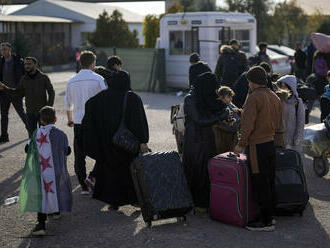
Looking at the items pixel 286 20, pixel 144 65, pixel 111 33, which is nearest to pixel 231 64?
pixel 144 65

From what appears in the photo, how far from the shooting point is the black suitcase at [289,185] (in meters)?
7.00

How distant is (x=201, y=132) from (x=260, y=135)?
0.82m

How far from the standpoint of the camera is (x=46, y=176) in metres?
6.82

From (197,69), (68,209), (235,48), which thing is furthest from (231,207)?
(235,48)

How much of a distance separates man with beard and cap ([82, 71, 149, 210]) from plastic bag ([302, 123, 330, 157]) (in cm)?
299

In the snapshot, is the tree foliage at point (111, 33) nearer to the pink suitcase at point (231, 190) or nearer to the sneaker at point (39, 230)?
the pink suitcase at point (231, 190)

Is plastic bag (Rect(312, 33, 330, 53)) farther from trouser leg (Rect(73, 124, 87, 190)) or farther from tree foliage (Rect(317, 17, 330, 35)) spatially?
tree foliage (Rect(317, 17, 330, 35))

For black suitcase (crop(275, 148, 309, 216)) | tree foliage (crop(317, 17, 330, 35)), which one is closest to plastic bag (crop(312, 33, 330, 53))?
black suitcase (crop(275, 148, 309, 216))

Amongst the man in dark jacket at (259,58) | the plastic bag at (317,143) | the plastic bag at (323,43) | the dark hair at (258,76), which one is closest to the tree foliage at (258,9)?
the man in dark jacket at (259,58)

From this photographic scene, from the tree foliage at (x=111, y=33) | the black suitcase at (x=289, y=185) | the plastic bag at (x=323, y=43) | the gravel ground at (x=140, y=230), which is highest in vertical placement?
the tree foliage at (x=111, y=33)

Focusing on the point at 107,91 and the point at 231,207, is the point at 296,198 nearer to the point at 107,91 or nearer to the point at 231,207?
the point at 231,207

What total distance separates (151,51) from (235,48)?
26.5ft

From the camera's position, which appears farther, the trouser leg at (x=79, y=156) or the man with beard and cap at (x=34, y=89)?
the man with beard and cap at (x=34, y=89)

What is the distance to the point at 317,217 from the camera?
7262mm
